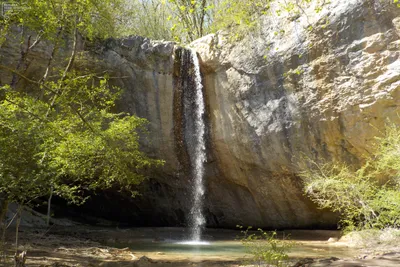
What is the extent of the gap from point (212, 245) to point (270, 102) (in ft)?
15.9

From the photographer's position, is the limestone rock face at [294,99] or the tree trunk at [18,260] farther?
the limestone rock face at [294,99]

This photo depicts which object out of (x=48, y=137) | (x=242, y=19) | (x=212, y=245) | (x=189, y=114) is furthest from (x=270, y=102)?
(x=48, y=137)

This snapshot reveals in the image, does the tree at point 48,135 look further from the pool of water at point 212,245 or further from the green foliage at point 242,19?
the green foliage at point 242,19

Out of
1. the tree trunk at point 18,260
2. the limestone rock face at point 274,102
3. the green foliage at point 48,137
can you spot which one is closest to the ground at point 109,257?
the tree trunk at point 18,260

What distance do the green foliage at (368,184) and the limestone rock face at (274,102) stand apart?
471 mm

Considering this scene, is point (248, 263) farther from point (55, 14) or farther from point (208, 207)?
point (208, 207)

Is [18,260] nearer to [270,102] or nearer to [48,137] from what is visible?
[48,137]

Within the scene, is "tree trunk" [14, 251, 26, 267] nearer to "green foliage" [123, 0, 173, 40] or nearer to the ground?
the ground

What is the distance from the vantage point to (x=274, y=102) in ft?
45.8

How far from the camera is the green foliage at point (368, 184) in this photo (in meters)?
11.1

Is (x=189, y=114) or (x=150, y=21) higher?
(x=150, y=21)

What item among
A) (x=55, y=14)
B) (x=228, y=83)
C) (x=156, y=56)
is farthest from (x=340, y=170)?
(x=55, y=14)

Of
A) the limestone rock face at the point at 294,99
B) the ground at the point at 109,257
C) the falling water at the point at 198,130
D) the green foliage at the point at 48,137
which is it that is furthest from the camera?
the falling water at the point at 198,130

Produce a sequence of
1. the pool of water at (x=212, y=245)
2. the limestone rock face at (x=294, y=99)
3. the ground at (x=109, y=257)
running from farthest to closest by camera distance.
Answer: the limestone rock face at (x=294, y=99) → the pool of water at (x=212, y=245) → the ground at (x=109, y=257)
